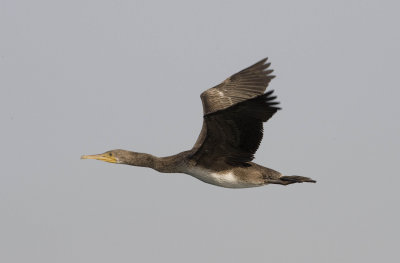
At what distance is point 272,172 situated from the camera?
1220cm

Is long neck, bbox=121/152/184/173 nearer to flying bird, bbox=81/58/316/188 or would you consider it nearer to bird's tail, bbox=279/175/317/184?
flying bird, bbox=81/58/316/188

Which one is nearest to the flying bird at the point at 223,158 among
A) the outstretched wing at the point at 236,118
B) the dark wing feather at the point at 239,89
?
the outstretched wing at the point at 236,118

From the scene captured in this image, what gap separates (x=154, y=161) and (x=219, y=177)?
123 centimetres

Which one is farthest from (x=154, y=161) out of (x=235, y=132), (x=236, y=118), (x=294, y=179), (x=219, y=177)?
(x=294, y=179)

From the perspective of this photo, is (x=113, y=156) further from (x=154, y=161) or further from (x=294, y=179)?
(x=294, y=179)

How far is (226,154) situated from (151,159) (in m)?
1.44

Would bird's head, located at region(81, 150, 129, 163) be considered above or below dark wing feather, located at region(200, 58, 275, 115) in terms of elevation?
below

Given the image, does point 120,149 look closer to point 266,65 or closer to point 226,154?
point 226,154

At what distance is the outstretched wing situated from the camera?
33.1ft

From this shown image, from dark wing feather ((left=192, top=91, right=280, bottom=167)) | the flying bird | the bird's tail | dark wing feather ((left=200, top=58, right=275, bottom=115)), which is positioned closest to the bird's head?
the flying bird

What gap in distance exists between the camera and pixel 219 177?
1183 cm

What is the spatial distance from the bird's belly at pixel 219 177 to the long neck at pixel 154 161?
317 mm

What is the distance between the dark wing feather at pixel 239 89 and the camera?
13367 mm

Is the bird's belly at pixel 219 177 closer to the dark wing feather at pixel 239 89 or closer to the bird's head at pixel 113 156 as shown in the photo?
the bird's head at pixel 113 156
